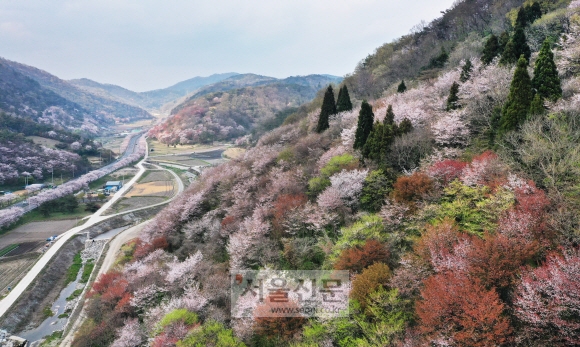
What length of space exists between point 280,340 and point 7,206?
2699 inches

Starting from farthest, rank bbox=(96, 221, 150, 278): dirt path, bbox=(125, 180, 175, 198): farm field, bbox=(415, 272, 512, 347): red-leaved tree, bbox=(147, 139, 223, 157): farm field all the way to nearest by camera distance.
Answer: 1. bbox=(147, 139, 223, 157): farm field
2. bbox=(125, 180, 175, 198): farm field
3. bbox=(96, 221, 150, 278): dirt path
4. bbox=(415, 272, 512, 347): red-leaved tree

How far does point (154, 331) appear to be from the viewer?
19609 mm

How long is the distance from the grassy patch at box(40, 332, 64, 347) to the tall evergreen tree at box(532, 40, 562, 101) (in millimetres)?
45724

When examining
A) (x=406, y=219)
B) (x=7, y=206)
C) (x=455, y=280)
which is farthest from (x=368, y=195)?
(x=7, y=206)

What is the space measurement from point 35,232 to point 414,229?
5981 centimetres

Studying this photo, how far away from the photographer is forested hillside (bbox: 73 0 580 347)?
449 inches

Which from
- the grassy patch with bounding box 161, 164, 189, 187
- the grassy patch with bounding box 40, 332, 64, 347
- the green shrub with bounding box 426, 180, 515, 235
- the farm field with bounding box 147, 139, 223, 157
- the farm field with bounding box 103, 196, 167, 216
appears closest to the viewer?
the green shrub with bounding box 426, 180, 515, 235

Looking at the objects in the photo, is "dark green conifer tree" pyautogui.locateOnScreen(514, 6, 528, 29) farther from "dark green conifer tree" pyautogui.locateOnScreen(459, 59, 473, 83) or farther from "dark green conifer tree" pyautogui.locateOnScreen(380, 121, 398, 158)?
"dark green conifer tree" pyautogui.locateOnScreen(380, 121, 398, 158)

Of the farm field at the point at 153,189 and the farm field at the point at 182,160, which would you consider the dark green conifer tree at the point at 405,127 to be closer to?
the farm field at the point at 153,189

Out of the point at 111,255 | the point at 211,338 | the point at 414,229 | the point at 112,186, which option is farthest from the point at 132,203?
the point at 414,229

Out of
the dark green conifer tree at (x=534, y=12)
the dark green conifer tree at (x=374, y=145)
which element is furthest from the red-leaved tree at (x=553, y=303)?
the dark green conifer tree at (x=534, y=12)

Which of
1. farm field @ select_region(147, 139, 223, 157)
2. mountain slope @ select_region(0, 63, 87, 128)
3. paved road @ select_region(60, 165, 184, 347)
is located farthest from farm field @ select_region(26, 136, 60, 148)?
paved road @ select_region(60, 165, 184, 347)

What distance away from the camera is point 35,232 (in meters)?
49.4

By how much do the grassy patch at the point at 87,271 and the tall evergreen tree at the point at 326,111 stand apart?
1462 inches
